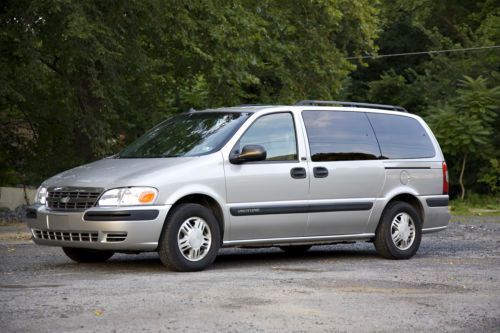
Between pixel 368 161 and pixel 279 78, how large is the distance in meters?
17.2

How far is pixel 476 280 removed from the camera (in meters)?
10.7

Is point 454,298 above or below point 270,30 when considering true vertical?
below

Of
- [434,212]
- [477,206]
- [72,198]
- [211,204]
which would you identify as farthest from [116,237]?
[477,206]

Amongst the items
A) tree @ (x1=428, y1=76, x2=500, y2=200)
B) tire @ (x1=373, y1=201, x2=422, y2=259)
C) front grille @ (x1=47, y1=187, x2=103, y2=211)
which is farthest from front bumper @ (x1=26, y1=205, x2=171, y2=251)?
tree @ (x1=428, y1=76, x2=500, y2=200)

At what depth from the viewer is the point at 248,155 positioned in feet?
38.0

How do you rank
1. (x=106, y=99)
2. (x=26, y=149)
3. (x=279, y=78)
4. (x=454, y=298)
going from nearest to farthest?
(x=454, y=298) → (x=106, y=99) → (x=26, y=149) → (x=279, y=78)

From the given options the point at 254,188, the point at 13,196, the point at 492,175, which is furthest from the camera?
the point at 492,175

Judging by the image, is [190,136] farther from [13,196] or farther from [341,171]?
[13,196]

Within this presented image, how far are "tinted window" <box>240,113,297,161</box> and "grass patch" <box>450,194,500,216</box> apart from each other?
14192 millimetres

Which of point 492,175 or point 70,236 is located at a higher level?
point 70,236

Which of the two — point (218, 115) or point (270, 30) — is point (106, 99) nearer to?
point (270, 30)

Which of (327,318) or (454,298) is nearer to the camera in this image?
(327,318)

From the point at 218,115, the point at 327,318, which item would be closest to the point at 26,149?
the point at 218,115

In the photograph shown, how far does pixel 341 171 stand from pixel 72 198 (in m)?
3.14
